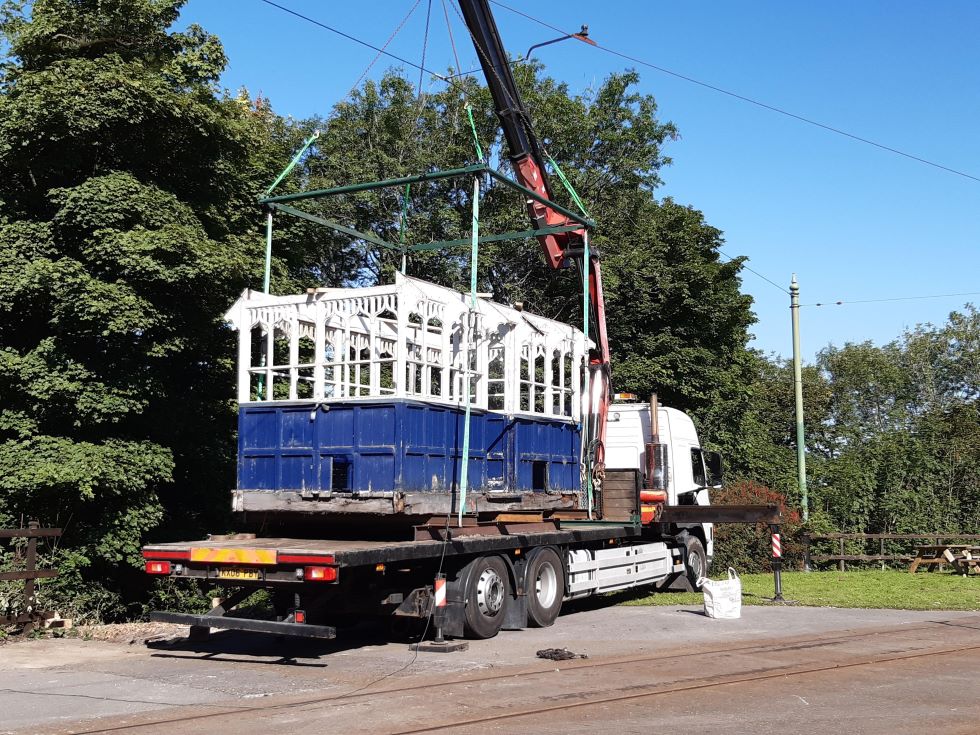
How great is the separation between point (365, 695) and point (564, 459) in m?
6.49

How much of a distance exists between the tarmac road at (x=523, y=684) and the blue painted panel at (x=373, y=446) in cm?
197

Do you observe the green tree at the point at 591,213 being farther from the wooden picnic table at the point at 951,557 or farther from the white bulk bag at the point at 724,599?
the white bulk bag at the point at 724,599

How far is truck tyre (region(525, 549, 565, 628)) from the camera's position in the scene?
43.8ft

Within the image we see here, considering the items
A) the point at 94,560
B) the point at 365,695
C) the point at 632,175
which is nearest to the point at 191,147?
the point at 94,560

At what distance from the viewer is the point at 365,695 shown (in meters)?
8.78

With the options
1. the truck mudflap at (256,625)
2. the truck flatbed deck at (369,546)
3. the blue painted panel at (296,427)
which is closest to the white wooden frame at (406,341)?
the blue painted panel at (296,427)

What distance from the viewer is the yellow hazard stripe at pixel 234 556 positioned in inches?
405

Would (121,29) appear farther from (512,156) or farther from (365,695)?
(365,695)

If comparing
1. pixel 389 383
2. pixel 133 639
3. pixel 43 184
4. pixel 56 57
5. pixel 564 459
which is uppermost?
pixel 56 57

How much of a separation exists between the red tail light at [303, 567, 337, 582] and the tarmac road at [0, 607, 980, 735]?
941 millimetres

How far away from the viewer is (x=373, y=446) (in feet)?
36.7

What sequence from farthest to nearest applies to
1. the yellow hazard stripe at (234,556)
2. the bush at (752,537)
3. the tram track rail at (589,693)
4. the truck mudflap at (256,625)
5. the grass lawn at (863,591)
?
the bush at (752,537) < the grass lawn at (863,591) < the yellow hazard stripe at (234,556) < the truck mudflap at (256,625) < the tram track rail at (589,693)

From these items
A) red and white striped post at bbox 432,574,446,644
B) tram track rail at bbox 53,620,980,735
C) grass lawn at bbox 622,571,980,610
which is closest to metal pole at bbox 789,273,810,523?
grass lawn at bbox 622,571,980,610

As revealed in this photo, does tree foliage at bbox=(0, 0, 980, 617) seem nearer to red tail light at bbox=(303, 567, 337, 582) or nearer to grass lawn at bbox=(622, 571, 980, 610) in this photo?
grass lawn at bbox=(622, 571, 980, 610)
